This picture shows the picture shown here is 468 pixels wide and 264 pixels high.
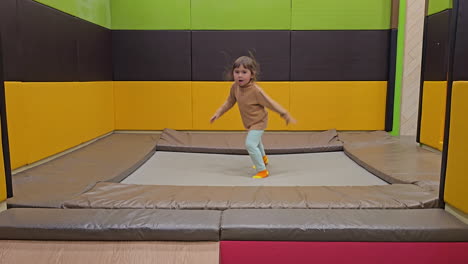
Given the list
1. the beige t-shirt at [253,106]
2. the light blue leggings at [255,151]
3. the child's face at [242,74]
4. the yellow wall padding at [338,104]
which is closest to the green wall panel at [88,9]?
the child's face at [242,74]

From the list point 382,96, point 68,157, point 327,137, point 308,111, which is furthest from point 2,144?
point 382,96

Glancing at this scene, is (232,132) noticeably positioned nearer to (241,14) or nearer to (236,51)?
(236,51)

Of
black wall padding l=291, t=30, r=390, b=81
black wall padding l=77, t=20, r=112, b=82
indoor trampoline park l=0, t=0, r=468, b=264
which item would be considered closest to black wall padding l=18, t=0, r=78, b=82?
indoor trampoline park l=0, t=0, r=468, b=264

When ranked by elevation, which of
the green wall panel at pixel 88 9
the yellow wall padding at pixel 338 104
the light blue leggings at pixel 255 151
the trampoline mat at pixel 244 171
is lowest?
the trampoline mat at pixel 244 171

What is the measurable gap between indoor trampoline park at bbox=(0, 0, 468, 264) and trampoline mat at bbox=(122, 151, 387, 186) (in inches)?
1.1

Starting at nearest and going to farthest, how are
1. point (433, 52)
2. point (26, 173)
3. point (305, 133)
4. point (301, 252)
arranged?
1. point (301, 252)
2. point (26, 173)
3. point (433, 52)
4. point (305, 133)

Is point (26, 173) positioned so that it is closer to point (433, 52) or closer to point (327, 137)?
point (327, 137)

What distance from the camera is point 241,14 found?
4941mm

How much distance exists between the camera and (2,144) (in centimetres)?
202

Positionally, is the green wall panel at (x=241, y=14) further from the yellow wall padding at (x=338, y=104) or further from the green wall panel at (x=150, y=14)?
the yellow wall padding at (x=338, y=104)

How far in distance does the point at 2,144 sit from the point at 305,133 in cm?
357

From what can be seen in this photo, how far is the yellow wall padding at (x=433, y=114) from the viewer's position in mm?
3660

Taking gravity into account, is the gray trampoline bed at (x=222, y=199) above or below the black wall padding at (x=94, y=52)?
below

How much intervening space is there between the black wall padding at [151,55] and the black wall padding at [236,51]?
0.14 metres
